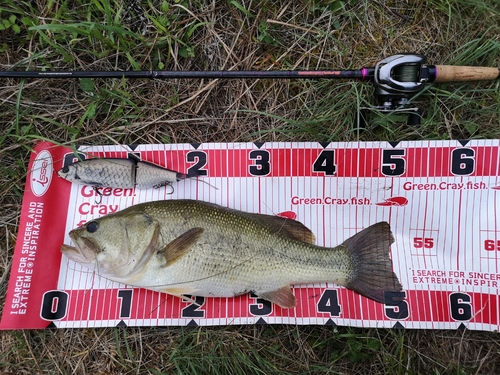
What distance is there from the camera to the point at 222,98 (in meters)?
2.93

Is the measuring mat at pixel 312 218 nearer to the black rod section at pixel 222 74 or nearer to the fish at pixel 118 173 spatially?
the fish at pixel 118 173

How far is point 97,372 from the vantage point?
2752 millimetres

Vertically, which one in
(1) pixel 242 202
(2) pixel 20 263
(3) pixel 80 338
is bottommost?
(3) pixel 80 338

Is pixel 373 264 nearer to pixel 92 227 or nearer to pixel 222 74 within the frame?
pixel 222 74

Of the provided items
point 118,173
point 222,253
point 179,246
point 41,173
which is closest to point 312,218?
point 222,253

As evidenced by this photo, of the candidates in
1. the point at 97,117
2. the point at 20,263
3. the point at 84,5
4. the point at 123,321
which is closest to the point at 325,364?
the point at 123,321

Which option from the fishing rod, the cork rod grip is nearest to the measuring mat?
the fishing rod

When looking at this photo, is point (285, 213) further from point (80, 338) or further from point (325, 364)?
point (80, 338)

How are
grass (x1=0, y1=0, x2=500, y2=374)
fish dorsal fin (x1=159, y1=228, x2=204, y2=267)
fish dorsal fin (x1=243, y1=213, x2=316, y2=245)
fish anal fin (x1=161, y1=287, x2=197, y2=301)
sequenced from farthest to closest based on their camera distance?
grass (x1=0, y1=0, x2=500, y2=374) → fish dorsal fin (x1=243, y1=213, x2=316, y2=245) → fish anal fin (x1=161, y1=287, x2=197, y2=301) → fish dorsal fin (x1=159, y1=228, x2=204, y2=267)

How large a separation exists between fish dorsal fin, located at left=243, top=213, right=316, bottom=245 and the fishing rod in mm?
1048

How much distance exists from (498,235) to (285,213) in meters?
1.61

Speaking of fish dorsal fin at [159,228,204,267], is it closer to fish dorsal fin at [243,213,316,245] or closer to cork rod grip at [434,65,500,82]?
fish dorsal fin at [243,213,316,245]

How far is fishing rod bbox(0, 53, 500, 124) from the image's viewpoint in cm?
253

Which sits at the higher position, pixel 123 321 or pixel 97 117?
pixel 97 117
